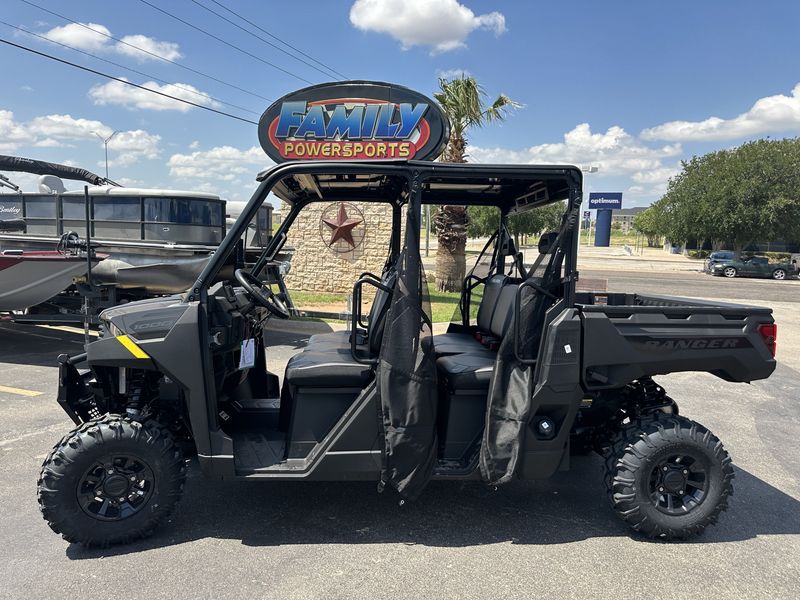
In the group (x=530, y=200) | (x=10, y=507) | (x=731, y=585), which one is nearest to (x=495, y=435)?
(x=731, y=585)

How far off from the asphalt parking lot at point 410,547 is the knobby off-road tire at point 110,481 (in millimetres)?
141

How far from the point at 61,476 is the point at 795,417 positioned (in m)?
6.47

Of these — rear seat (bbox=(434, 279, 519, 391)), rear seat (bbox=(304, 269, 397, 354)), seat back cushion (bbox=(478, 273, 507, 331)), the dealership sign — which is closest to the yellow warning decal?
rear seat (bbox=(304, 269, 397, 354))

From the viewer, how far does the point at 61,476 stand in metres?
3.00

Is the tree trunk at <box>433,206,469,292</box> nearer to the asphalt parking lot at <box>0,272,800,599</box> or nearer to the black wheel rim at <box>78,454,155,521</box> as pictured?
the asphalt parking lot at <box>0,272,800,599</box>

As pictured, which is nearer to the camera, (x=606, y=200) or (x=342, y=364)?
(x=342, y=364)

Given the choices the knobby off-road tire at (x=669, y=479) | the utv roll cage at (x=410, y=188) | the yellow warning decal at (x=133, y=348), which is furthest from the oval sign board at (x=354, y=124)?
the yellow warning decal at (x=133, y=348)

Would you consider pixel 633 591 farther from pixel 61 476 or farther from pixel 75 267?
pixel 75 267

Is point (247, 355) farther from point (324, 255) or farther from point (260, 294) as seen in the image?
point (324, 255)

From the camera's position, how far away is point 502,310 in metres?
3.93

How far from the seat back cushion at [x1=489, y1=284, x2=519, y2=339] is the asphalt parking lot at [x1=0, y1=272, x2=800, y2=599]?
3.50 feet

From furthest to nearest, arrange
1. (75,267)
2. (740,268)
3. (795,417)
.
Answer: (740,268) < (75,267) < (795,417)

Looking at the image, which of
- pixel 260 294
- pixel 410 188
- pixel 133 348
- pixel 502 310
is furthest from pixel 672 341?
pixel 133 348

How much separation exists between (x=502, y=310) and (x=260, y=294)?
1620 mm
